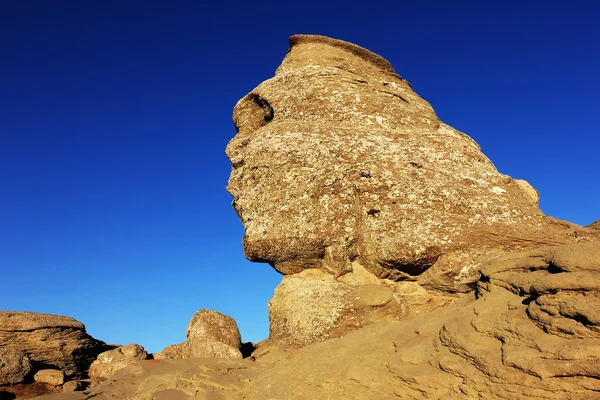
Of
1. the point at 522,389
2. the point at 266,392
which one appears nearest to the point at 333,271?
the point at 266,392

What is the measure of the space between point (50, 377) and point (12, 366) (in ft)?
3.70

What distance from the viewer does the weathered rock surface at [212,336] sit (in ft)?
42.9

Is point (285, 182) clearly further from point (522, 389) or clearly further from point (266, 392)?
point (522, 389)

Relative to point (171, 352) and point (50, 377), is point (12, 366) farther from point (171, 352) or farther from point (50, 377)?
point (171, 352)

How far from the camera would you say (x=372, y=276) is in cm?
1227

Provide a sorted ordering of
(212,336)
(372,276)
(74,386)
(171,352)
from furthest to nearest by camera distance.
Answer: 1. (171,352)
2. (212,336)
3. (74,386)
4. (372,276)

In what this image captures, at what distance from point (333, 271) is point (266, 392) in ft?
13.3

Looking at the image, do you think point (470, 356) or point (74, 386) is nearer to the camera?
point (470, 356)

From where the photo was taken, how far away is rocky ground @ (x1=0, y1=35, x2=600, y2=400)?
268 inches

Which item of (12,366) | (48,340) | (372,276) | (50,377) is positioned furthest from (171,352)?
(372,276)

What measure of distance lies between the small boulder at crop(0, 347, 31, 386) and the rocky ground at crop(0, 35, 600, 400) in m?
0.04

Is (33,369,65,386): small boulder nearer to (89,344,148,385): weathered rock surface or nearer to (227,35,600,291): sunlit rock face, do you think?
(89,344,148,385): weathered rock surface

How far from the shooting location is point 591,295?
632 cm

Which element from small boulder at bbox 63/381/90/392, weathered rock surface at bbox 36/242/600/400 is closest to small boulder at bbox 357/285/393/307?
weathered rock surface at bbox 36/242/600/400
